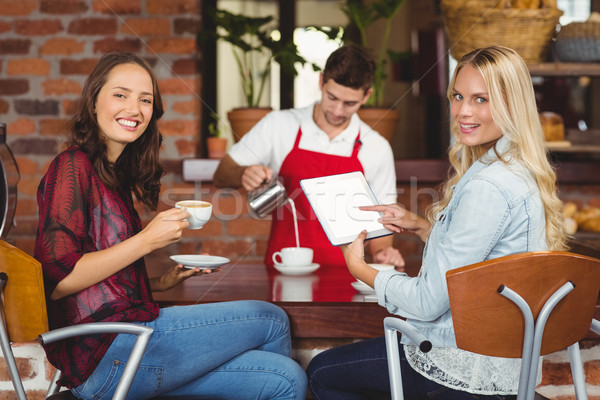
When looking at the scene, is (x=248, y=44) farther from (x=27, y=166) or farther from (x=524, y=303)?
(x=524, y=303)

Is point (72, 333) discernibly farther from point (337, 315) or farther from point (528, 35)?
point (528, 35)

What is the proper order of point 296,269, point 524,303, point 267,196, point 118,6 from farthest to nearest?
point 118,6
point 267,196
point 296,269
point 524,303

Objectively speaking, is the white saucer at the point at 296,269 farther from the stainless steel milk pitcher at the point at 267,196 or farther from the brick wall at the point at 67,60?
the brick wall at the point at 67,60

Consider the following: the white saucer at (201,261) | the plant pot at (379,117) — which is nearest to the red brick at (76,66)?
the plant pot at (379,117)

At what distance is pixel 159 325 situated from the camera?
1149 mm

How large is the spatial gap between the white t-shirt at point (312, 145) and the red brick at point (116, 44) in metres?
0.68

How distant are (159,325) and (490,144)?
2.30 feet

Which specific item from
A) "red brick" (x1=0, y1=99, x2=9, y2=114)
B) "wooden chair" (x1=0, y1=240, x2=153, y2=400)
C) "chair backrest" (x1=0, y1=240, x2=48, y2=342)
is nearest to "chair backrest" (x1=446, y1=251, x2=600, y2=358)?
"wooden chair" (x1=0, y1=240, x2=153, y2=400)

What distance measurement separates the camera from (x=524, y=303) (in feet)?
3.05

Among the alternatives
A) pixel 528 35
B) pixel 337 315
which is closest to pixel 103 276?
pixel 337 315

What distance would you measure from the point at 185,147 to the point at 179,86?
25 centimetres

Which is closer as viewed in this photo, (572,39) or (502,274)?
(502,274)

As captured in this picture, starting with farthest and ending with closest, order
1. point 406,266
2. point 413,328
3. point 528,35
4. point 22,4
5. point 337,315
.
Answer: point 22,4
point 528,35
point 406,266
point 337,315
point 413,328

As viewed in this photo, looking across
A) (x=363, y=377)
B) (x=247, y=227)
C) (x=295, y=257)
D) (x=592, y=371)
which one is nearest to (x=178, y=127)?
(x=247, y=227)
